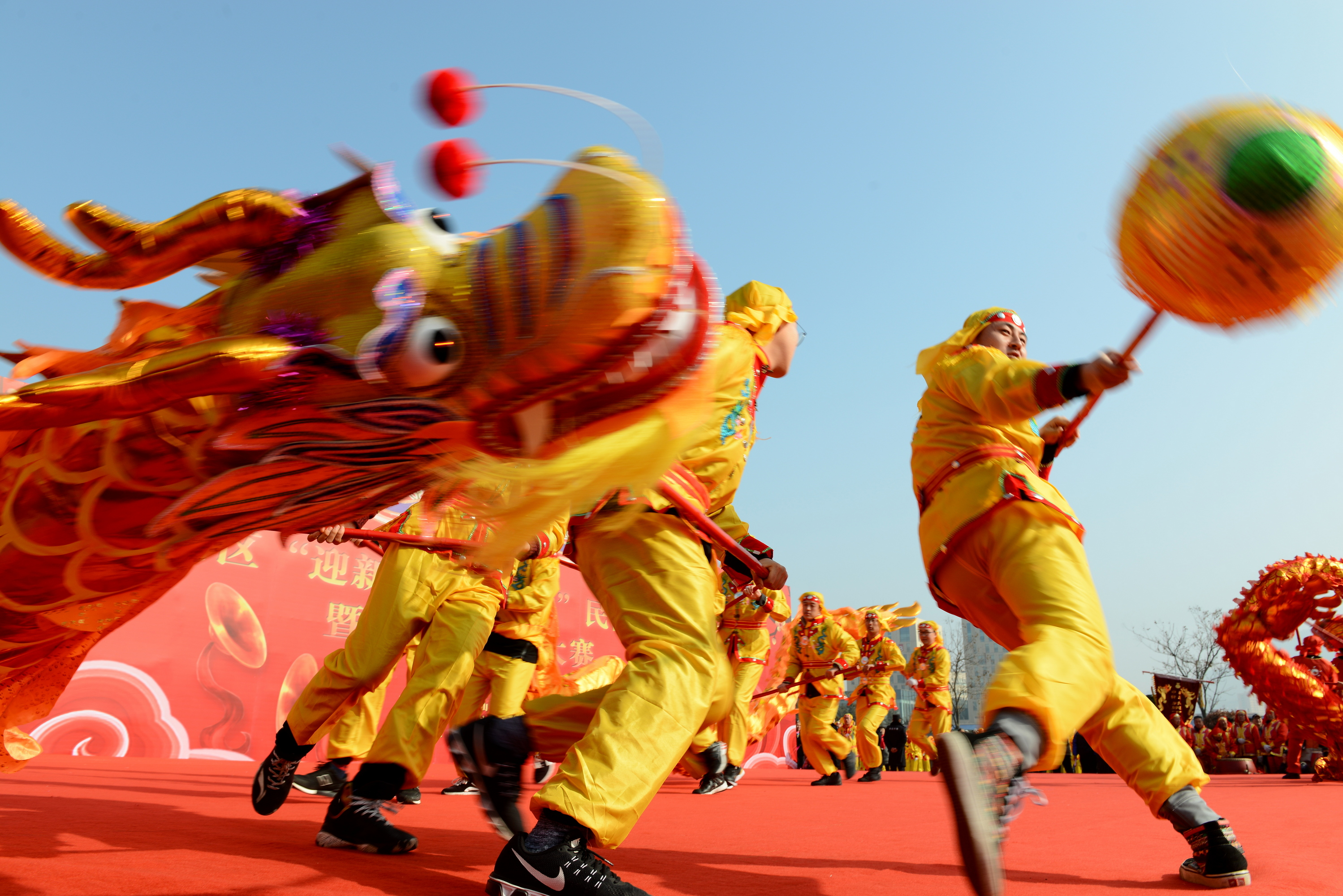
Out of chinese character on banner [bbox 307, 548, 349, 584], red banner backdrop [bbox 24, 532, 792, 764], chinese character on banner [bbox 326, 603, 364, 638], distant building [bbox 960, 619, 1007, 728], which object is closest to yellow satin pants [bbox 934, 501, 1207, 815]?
red banner backdrop [bbox 24, 532, 792, 764]

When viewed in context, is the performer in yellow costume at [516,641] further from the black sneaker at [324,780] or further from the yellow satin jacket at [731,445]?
the yellow satin jacket at [731,445]

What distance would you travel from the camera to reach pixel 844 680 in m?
10.1

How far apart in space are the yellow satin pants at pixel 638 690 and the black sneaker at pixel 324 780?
2.09m

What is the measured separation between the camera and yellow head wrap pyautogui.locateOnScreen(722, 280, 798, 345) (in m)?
3.04

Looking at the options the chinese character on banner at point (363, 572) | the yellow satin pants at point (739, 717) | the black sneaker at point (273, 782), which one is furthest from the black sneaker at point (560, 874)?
the chinese character on banner at point (363, 572)

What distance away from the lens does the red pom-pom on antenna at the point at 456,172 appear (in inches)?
53.4

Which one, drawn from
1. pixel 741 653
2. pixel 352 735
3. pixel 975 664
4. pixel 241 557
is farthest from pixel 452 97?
pixel 975 664

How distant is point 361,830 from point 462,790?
3.01m

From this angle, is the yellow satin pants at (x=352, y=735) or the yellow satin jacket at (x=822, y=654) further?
the yellow satin jacket at (x=822, y=654)

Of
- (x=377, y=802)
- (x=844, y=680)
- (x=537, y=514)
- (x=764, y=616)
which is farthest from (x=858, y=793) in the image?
(x=537, y=514)

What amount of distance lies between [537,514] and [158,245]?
74 cm

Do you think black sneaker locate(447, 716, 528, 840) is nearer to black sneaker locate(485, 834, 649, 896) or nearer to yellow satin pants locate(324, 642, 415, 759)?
black sneaker locate(485, 834, 649, 896)

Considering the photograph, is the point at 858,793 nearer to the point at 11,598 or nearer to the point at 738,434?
the point at 738,434

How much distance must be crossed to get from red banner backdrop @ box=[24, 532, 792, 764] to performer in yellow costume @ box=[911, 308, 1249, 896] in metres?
6.87
